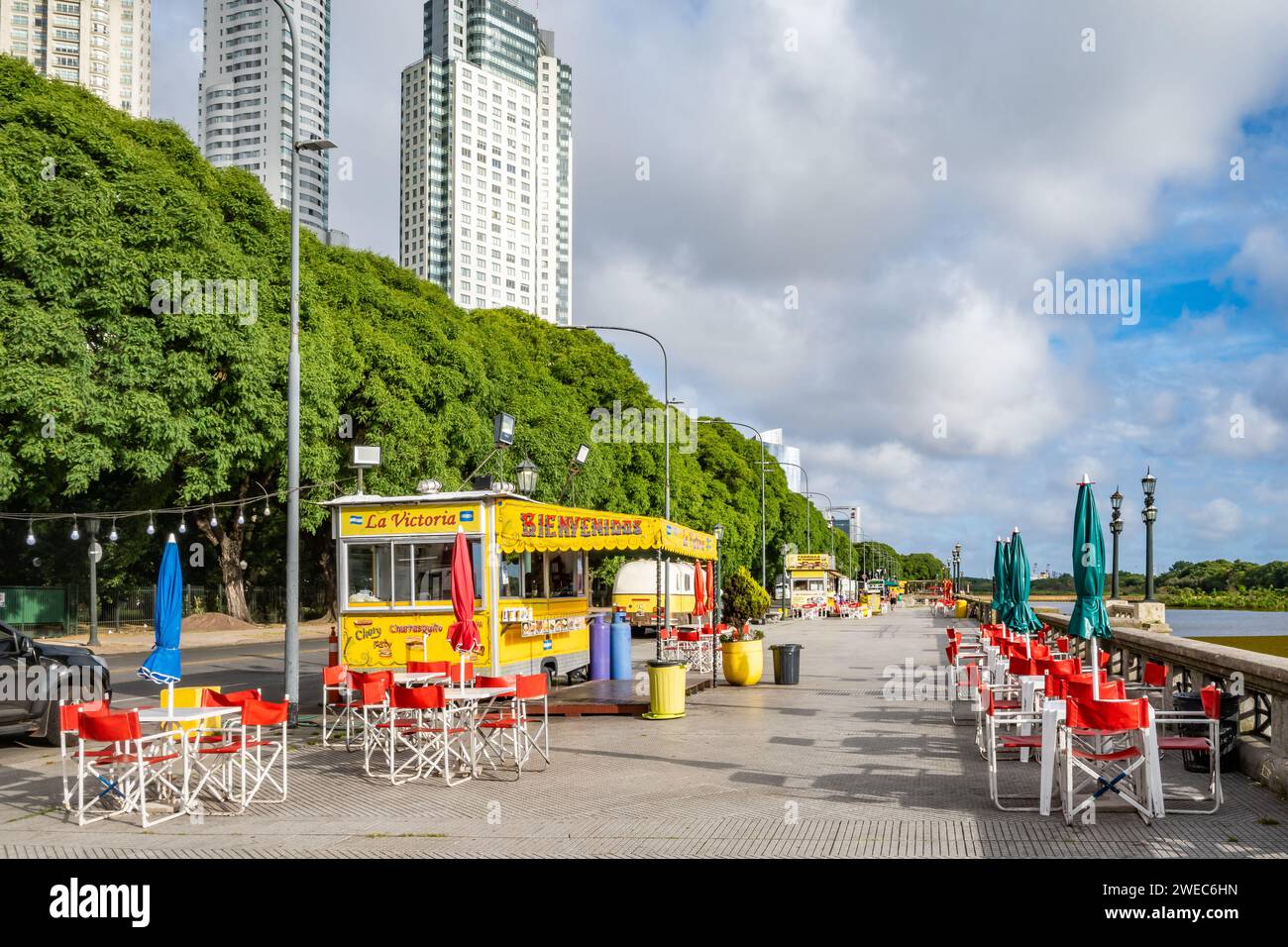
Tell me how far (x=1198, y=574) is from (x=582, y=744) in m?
129

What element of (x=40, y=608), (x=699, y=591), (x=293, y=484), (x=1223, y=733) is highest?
(x=293, y=484)

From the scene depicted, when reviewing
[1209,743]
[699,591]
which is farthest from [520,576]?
[699,591]

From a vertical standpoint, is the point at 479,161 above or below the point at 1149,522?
above

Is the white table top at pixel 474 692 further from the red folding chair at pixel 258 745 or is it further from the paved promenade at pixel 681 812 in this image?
the red folding chair at pixel 258 745

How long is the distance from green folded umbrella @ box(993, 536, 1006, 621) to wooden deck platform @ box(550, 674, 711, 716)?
7057 mm

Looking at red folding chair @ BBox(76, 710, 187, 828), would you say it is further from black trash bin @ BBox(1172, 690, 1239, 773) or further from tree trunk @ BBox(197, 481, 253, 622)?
tree trunk @ BBox(197, 481, 253, 622)

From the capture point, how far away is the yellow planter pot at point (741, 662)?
21.7 meters

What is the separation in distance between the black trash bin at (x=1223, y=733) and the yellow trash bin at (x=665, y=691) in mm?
7079

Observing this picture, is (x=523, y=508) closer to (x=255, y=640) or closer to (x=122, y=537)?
(x=255, y=640)

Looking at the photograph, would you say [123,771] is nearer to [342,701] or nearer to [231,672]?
[342,701]

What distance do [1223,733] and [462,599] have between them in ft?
28.3

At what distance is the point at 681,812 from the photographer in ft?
31.9

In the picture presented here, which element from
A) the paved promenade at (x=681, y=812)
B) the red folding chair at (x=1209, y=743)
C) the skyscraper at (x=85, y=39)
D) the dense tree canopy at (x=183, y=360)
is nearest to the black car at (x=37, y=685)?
the paved promenade at (x=681, y=812)
